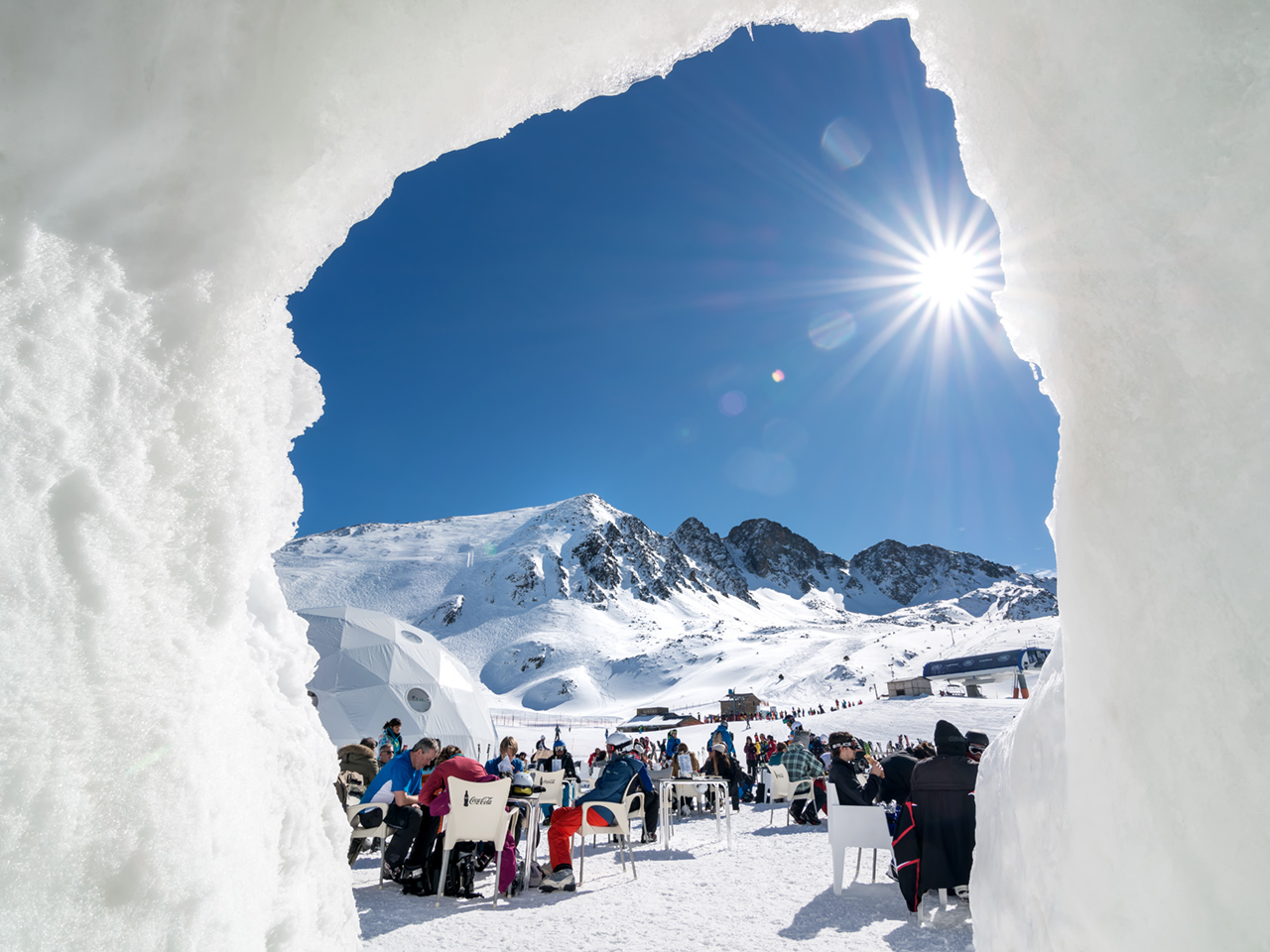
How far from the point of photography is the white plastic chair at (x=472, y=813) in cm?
459

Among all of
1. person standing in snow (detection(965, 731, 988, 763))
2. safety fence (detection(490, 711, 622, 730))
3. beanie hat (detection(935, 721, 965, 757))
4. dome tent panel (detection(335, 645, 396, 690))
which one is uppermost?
dome tent panel (detection(335, 645, 396, 690))

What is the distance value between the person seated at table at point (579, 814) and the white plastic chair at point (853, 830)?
175 centimetres

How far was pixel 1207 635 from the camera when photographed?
111 centimetres

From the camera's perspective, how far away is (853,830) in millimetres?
4875

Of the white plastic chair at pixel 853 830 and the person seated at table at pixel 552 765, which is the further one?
the person seated at table at pixel 552 765

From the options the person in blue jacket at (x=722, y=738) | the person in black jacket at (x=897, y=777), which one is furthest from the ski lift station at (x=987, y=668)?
the person in black jacket at (x=897, y=777)

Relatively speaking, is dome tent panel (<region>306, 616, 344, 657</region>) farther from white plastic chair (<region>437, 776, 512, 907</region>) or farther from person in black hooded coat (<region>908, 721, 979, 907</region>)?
person in black hooded coat (<region>908, 721, 979, 907</region>)

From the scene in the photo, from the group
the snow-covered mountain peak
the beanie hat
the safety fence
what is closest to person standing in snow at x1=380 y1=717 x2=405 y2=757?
the beanie hat

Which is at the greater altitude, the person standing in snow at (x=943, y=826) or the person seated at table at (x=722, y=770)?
the person standing in snow at (x=943, y=826)

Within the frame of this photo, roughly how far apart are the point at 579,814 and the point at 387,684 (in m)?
14.6

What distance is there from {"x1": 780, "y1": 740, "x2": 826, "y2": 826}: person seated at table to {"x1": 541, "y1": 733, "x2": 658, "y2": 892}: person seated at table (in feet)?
A: 12.2

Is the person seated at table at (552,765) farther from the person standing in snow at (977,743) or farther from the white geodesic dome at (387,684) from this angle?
the white geodesic dome at (387,684)

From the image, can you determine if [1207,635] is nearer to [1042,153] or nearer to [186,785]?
[1042,153]

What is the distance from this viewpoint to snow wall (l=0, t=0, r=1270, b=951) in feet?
3.62
